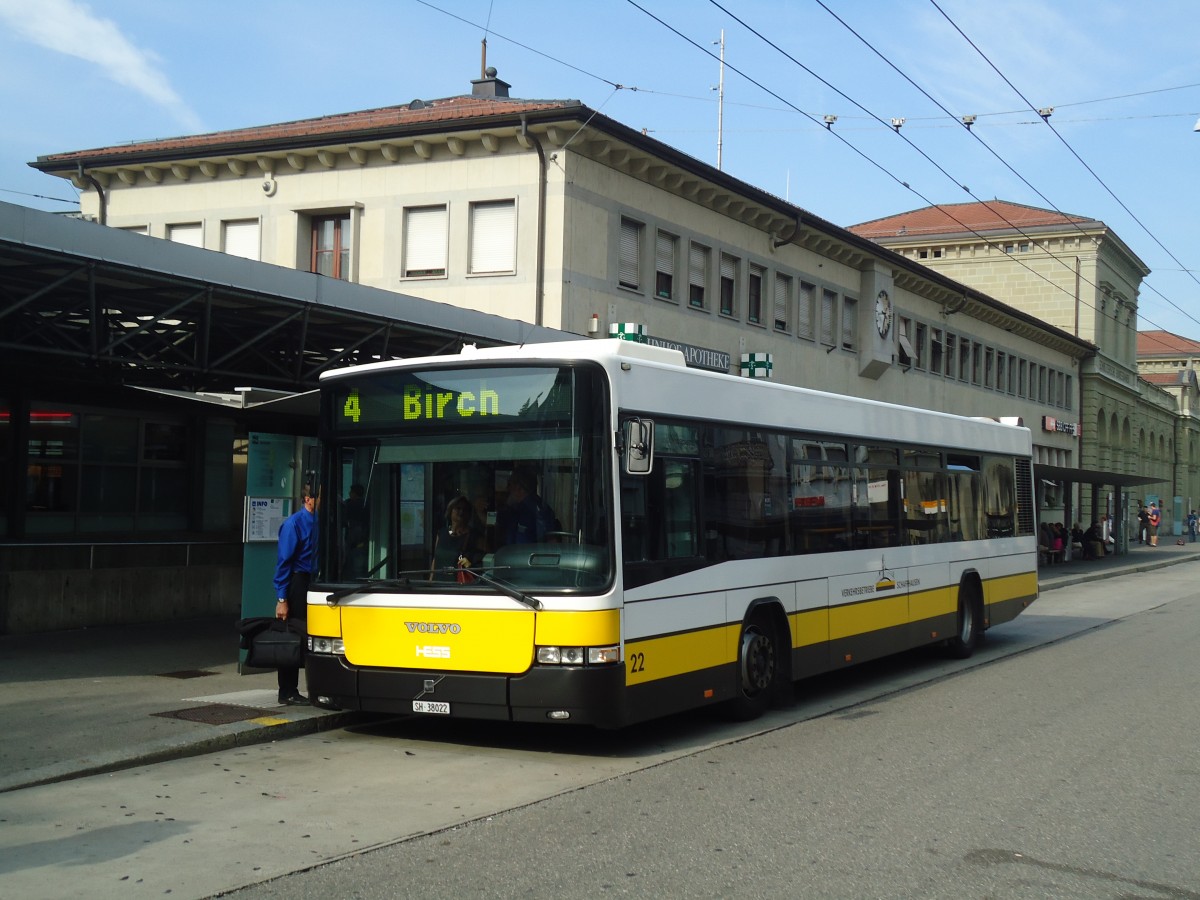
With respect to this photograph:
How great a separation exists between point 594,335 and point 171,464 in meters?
9.09

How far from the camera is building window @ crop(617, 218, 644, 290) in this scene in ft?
89.6

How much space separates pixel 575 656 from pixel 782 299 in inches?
1039

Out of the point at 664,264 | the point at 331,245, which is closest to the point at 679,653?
the point at 664,264

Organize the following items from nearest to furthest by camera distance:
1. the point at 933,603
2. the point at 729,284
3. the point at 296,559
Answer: the point at 296,559, the point at 933,603, the point at 729,284

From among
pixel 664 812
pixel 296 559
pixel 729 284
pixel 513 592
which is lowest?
pixel 664 812

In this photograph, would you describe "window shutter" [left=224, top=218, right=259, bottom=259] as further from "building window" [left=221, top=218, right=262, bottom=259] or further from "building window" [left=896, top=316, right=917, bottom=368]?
"building window" [left=896, top=316, right=917, bottom=368]

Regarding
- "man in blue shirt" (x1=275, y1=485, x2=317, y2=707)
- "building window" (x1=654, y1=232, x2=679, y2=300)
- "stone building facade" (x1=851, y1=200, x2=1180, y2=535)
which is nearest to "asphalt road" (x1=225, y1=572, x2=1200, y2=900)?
"man in blue shirt" (x1=275, y1=485, x2=317, y2=707)

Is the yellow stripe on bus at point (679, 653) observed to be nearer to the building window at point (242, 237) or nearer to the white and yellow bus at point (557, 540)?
the white and yellow bus at point (557, 540)

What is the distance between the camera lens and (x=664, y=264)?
28719 millimetres

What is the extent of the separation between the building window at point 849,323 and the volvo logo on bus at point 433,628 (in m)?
30.0

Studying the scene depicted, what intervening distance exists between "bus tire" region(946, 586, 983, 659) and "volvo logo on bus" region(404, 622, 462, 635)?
340 inches

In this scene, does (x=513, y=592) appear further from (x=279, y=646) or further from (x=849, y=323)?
(x=849, y=323)

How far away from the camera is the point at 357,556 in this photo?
962 cm

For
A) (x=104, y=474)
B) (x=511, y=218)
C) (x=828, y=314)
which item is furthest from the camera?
(x=828, y=314)
